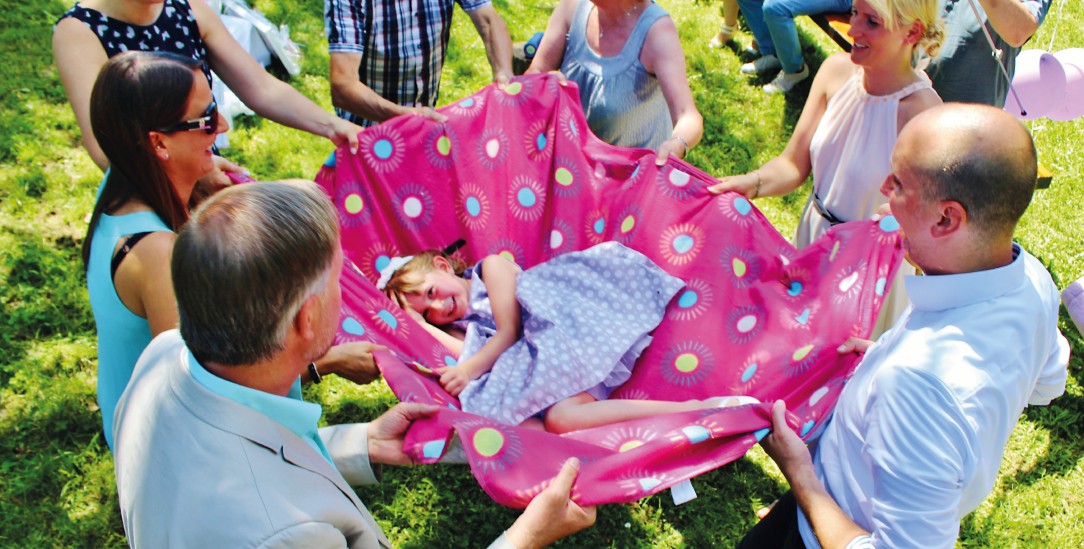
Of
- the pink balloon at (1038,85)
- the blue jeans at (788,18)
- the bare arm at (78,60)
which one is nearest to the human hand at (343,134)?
the bare arm at (78,60)

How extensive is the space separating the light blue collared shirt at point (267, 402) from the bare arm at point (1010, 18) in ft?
10.9

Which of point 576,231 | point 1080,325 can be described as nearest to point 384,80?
point 576,231

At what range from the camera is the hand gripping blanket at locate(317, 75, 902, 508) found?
233 cm

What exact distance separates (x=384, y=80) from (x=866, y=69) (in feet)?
6.80

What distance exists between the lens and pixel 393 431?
2.36 m

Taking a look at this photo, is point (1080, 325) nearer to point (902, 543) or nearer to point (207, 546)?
point (902, 543)

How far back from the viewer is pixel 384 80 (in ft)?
12.1

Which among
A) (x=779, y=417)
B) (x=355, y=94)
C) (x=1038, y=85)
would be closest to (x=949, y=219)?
(x=779, y=417)

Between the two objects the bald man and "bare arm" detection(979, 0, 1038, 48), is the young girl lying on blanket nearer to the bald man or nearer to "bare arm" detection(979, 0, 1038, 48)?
the bald man

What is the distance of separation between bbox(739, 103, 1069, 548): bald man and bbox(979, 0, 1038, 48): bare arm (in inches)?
75.8

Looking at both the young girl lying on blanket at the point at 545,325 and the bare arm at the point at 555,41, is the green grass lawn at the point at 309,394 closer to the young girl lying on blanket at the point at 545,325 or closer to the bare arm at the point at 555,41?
the young girl lying on blanket at the point at 545,325

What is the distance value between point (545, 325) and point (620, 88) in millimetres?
1138

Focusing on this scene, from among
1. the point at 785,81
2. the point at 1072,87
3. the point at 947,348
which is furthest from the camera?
the point at 785,81

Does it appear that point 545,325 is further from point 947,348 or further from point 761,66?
point 761,66
